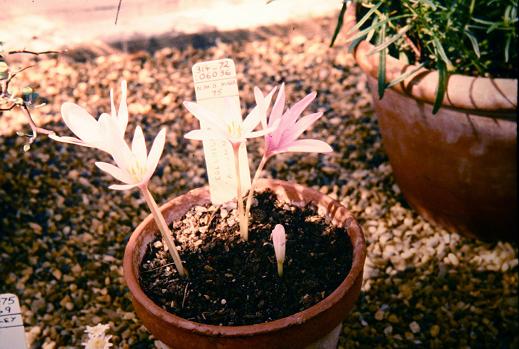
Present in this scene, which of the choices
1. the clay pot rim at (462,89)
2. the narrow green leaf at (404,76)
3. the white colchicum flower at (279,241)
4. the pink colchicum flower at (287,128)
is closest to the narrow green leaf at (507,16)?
the clay pot rim at (462,89)

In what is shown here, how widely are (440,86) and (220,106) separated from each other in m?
0.64

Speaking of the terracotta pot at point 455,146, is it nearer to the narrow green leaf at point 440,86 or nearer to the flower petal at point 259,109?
→ the narrow green leaf at point 440,86

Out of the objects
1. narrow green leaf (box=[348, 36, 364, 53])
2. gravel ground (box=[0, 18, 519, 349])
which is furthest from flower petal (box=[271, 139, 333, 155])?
gravel ground (box=[0, 18, 519, 349])

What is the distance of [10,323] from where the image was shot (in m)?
1.26

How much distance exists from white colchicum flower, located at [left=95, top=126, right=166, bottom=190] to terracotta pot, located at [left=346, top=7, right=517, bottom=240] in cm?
86

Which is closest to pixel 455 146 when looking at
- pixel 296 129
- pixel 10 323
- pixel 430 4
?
pixel 430 4

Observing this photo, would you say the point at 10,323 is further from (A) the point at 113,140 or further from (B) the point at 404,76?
(B) the point at 404,76

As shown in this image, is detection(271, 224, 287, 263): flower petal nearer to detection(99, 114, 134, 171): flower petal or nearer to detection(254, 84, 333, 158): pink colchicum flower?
detection(254, 84, 333, 158): pink colchicum flower

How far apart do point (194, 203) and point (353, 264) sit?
0.47 m

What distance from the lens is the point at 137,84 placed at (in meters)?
3.03

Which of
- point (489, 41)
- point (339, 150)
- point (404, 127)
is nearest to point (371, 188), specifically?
point (339, 150)

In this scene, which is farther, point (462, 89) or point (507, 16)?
point (462, 89)

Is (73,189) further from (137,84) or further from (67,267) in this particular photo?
(137,84)

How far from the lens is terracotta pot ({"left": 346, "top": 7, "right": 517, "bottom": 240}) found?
1682 mm
